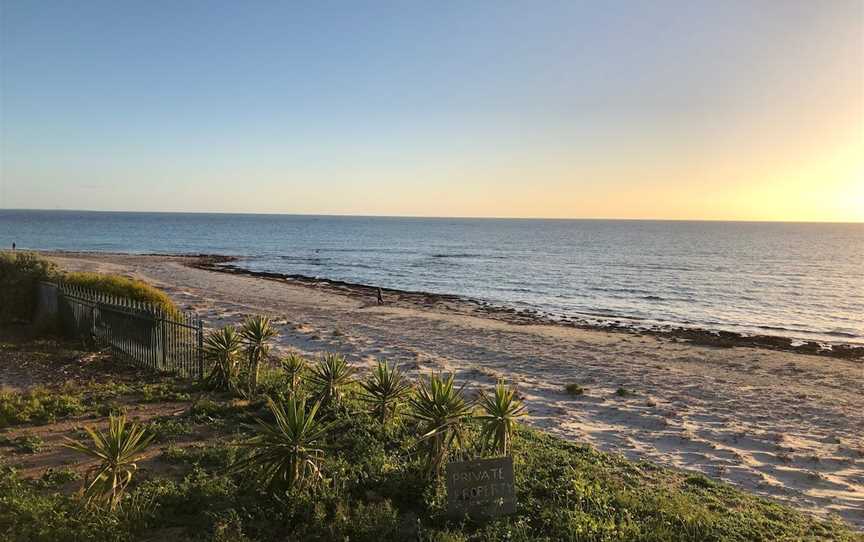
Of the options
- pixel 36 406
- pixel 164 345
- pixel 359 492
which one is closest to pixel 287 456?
pixel 359 492

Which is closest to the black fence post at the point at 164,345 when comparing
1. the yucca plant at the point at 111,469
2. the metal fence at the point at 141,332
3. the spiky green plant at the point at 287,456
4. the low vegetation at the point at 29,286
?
the metal fence at the point at 141,332

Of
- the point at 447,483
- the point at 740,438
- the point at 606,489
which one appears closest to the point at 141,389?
the point at 447,483

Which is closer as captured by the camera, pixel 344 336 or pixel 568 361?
pixel 568 361

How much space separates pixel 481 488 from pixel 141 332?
383 inches

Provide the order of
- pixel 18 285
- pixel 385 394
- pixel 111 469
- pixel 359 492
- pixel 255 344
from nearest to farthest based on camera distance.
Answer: pixel 111 469 → pixel 359 492 → pixel 385 394 → pixel 255 344 → pixel 18 285

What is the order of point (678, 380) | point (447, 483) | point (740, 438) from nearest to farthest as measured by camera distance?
point (447, 483) → point (740, 438) → point (678, 380)

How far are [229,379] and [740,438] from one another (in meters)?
10.5

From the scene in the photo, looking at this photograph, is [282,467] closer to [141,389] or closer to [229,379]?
[229,379]

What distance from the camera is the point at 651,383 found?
16172mm

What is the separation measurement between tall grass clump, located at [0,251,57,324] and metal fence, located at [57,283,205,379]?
2.71 m

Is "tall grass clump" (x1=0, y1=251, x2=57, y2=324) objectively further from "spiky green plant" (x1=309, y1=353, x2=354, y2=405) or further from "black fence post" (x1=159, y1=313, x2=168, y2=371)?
"spiky green plant" (x1=309, y1=353, x2=354, y2=405)

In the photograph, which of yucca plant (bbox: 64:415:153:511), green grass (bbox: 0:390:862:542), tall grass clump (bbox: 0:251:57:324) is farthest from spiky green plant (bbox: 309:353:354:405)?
tall grass clump (bbox: 0:251:57:324)

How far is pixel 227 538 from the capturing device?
5.56 m

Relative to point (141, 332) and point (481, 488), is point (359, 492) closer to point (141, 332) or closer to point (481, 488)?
point (481, 488)
